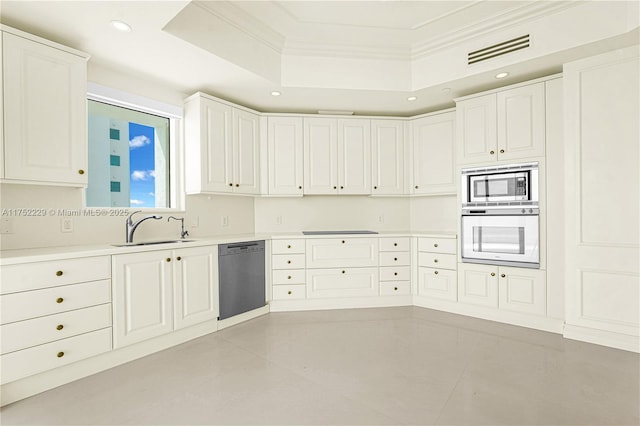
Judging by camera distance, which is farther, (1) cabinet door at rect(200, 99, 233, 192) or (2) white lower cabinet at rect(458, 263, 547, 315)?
(1) cabinet door at rect(200, 99, 233, 192)

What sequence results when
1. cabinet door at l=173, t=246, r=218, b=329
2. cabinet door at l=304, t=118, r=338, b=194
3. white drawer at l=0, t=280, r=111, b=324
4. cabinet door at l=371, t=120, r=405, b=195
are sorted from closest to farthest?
white drawer at l=0, t=280, r=111, b=324 < cabinet door at l=173, t=246, r=218, b=329 < cabinet door at l=304, t=118, r=338, b=194 < cabinet door at l=371, t=120, r=405, b=195

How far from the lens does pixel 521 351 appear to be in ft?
8.43

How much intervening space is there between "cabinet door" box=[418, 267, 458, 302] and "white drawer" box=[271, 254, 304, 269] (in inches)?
55.2

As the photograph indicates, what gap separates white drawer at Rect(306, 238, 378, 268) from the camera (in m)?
3.71

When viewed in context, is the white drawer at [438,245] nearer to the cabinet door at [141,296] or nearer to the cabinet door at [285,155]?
the cabinet door at [285,155]

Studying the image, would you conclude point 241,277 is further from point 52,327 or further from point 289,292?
point 52,327

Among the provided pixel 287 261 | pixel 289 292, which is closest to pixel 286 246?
pixel 287 261

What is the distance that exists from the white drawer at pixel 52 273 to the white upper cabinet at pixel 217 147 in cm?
124

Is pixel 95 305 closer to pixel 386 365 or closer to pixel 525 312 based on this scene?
pixel 386 365

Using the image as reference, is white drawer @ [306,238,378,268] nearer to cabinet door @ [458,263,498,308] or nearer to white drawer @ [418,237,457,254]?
white drawer @ [418,237,457,254]

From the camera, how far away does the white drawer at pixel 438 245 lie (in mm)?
3591

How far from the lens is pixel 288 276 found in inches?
145

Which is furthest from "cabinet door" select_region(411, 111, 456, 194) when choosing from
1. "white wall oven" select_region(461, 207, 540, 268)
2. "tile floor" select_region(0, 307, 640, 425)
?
"tile floor" select_region(0, 307, 640, 425)

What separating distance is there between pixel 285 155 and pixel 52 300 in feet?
8.49
